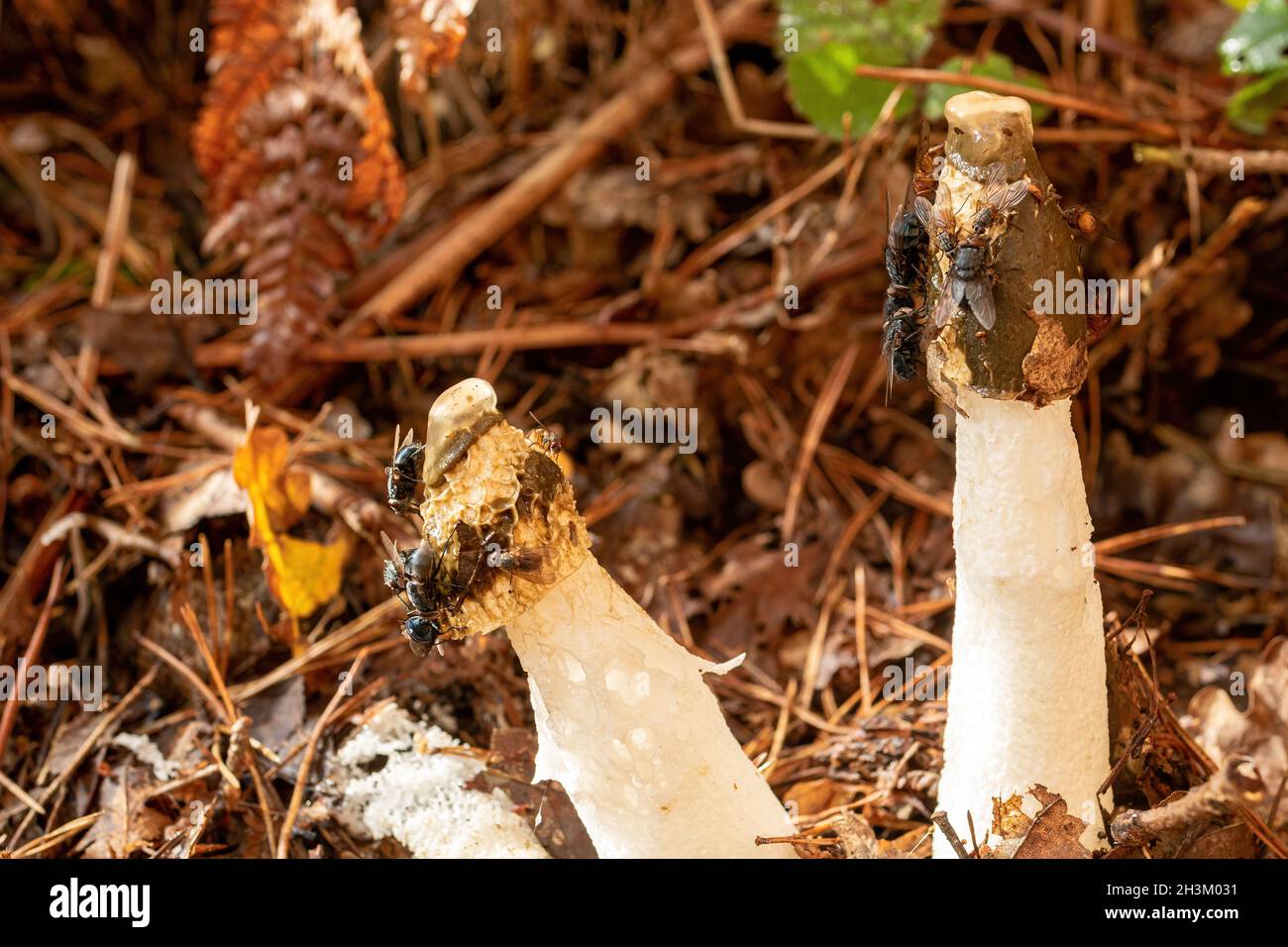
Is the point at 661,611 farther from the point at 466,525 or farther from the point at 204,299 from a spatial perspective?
the point at 204,299

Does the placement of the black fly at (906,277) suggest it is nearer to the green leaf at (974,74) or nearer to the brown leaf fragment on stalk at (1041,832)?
the brown leaf fragment on stalk at (1041,832)

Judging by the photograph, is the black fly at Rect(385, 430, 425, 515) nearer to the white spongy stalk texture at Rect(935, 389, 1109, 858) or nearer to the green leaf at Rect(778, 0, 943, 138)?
the white spongy stalk texture at Rect(935, 389, 1109, 858)

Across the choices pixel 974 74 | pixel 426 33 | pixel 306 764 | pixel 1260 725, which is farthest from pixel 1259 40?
pixel 306 764

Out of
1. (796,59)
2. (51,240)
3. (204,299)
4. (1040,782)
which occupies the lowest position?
(1040,782)

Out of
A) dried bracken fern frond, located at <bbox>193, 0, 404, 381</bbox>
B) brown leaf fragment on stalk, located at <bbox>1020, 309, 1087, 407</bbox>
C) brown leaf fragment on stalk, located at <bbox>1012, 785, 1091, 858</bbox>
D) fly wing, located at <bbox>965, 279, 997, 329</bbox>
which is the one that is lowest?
brown leaf fragment on stalk, located at <bbox>1012, 785, 1091, 858</bbox>

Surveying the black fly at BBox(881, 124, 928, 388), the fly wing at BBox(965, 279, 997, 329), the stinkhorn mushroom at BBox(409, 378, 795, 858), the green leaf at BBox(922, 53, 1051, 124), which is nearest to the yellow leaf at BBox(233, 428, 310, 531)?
the stinkhorn mushroom at BBox(409, 378, 795, 858)
